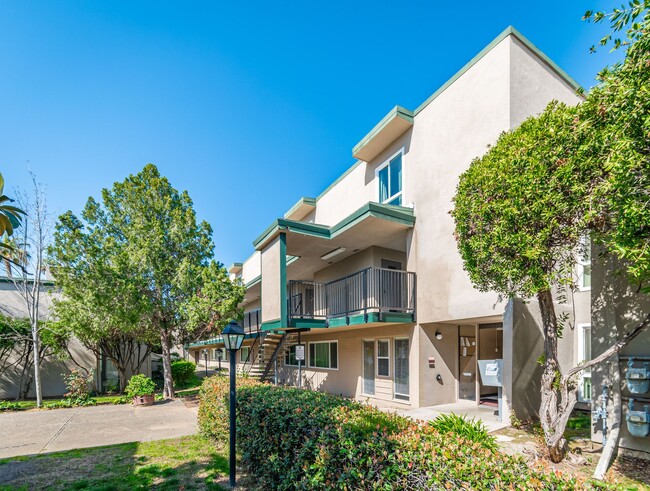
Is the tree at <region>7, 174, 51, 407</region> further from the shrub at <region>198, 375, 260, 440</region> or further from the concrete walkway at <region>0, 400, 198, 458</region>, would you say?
the shrub at <region>198, 375, 260, 440</region>

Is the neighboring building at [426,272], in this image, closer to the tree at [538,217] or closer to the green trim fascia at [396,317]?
the green trim fascia at [396,317]

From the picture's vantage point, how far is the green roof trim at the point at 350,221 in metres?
11.1

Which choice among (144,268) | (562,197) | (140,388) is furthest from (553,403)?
(144,268)

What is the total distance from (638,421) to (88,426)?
1299cm

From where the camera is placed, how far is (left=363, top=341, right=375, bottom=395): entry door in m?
13.5

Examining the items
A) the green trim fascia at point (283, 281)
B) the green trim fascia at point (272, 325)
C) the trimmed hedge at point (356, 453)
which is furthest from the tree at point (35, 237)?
the trimmed hedge at point (356, 453)

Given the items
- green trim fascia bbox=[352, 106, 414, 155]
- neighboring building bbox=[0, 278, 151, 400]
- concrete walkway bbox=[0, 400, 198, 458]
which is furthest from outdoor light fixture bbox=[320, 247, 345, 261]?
neighboring building bbox=[0, 278, 151, 400]

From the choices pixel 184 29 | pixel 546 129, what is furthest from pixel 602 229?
pixel 184 29

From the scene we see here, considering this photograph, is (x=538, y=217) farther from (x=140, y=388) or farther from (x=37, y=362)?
(x=37, y=362)

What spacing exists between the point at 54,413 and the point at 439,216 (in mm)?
14562

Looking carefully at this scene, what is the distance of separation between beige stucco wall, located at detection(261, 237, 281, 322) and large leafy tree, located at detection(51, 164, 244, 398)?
2120 millimetres

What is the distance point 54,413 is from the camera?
1312cm

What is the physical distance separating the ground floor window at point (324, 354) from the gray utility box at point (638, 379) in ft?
35.0


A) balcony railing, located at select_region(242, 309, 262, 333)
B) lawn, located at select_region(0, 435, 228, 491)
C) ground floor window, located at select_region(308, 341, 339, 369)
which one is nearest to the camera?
lawn, located at select_region(0, 435, 228, 491)
